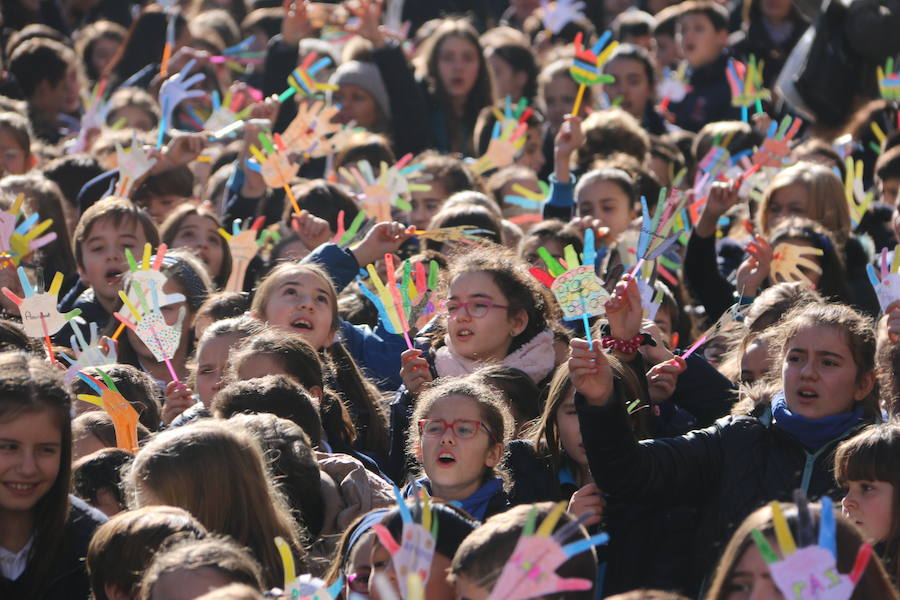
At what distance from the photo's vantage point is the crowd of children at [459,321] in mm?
3600

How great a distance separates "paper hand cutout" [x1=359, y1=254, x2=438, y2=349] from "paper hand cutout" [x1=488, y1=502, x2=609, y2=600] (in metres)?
2.61

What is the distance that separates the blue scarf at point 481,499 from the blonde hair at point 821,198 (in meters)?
2.61

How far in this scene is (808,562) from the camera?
2838mm

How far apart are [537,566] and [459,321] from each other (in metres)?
2.50

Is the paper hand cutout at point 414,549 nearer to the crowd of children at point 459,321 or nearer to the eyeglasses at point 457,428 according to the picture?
the crowd of children at point 459,321

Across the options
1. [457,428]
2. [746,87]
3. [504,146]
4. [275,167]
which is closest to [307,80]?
[504,146]

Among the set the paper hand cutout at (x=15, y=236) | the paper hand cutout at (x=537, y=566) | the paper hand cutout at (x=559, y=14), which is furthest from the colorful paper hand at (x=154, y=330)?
the paper hand cutout at (x=559, y=14)

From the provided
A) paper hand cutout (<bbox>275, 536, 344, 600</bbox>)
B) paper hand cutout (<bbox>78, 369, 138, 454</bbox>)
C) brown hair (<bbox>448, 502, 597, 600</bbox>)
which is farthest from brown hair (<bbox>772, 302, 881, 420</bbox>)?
paper hand cutout (<bbox>78, 369, 138, 454</bbox>)

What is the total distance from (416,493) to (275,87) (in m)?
6.07

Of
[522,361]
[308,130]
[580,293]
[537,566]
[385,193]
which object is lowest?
[537,566]

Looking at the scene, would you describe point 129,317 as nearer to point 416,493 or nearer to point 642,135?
point 416,493

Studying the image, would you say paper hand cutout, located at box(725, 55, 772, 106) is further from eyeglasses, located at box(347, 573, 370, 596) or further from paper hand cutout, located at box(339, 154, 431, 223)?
eyeglasses, located at box(347, 573, 370, 596)

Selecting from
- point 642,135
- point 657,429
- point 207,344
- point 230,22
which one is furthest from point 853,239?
point 230,22

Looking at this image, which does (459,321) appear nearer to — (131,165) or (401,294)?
(401,294)
